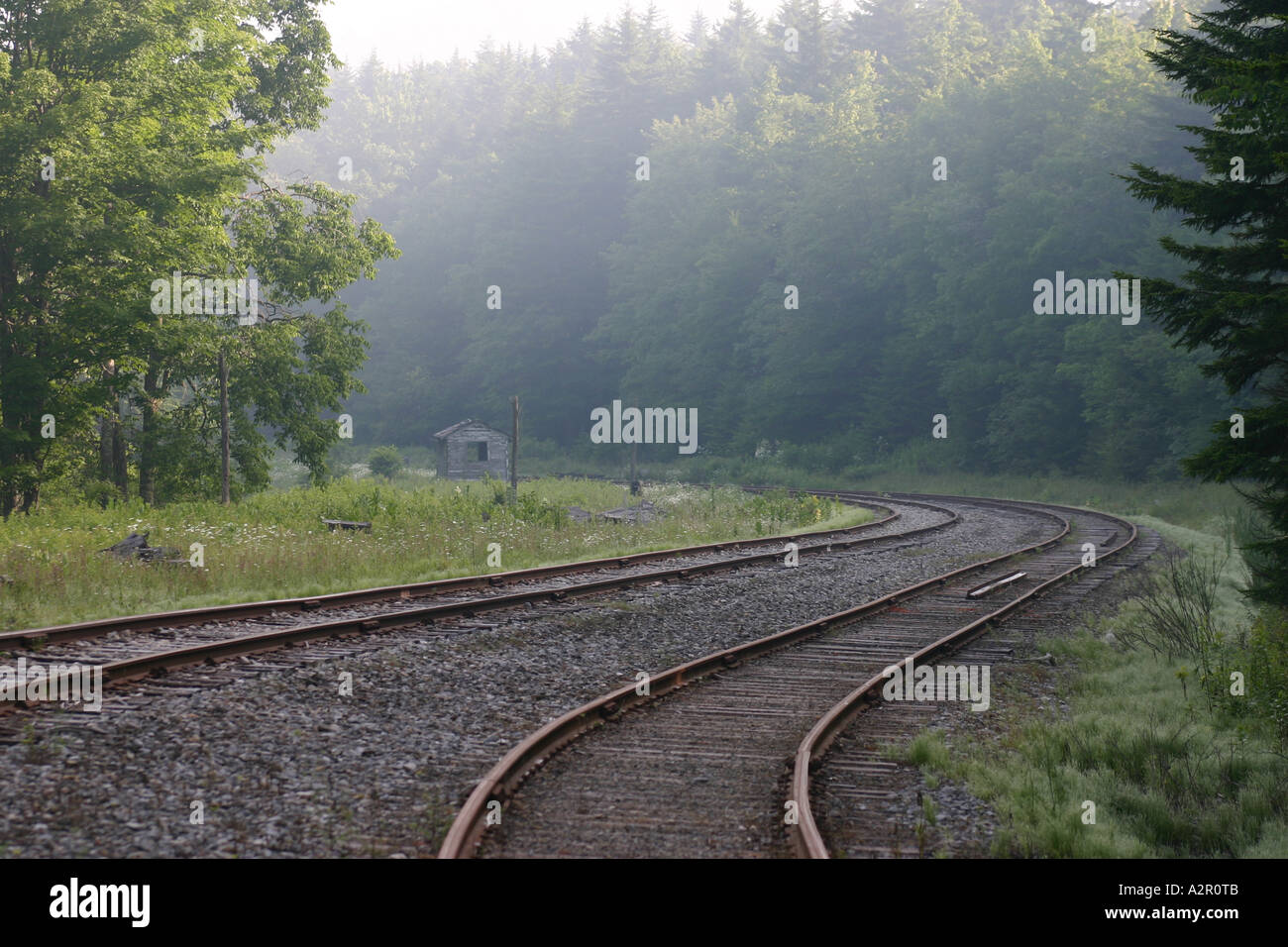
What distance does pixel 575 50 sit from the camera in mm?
123688

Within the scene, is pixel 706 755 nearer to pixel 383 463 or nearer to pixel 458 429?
pixel 458 429

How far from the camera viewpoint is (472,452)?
180 feet

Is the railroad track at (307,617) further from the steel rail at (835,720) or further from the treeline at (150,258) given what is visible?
the treeline at (150,258)

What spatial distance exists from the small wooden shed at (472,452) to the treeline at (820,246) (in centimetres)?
1530

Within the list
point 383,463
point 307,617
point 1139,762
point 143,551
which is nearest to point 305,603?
point 307,617

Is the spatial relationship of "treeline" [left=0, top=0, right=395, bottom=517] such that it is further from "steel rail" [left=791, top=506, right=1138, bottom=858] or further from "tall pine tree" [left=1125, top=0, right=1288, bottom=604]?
"tall pine tree" [left=1125, top=0, right=1288, bottom=604]

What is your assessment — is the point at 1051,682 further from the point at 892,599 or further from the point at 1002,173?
the point at 1002,173

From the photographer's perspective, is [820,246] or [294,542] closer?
[294,542]

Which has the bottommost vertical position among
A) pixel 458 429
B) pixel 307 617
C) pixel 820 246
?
pixel 307 617

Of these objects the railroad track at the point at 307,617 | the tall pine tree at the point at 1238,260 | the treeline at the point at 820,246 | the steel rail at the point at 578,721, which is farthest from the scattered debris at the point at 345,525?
the treeline at the point at 820,246

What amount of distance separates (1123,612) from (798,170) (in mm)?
57573

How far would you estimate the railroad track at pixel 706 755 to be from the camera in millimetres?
5949

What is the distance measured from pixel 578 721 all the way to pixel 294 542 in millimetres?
10416
